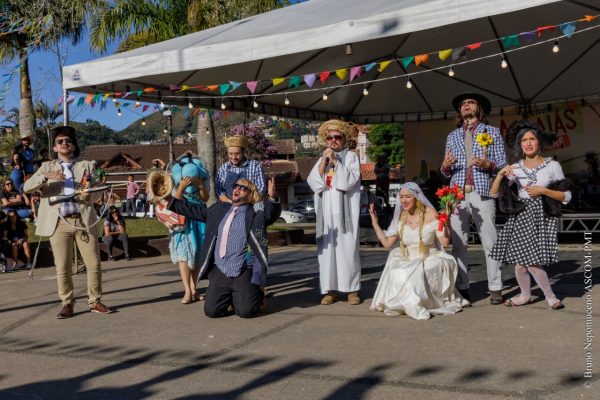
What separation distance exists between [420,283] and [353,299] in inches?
37.1

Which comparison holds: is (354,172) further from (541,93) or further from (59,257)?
(541,93)

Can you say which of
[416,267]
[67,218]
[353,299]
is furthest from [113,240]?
[416,267]

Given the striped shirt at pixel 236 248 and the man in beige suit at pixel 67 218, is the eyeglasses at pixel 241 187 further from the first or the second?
the man in beige suit at pixel 67 218

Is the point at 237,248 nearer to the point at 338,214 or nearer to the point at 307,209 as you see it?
the point at 338,214

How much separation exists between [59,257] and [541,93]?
10.9m

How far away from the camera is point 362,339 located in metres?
5.14

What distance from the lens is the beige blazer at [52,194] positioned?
255 inches

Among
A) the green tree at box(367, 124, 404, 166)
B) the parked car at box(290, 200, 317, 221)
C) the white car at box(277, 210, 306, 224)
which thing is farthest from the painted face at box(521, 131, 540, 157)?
the green tree at box(367, 124, 404, 166)

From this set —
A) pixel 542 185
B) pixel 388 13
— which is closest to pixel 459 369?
pixel 542 185

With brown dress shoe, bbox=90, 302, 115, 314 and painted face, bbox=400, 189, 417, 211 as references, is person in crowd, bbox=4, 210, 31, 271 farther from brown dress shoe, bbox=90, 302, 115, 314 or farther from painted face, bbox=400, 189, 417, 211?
painted face, bbox=400, 189, 417, 211

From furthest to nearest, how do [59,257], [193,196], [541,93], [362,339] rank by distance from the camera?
[541,93], [193,196], [59,257], [362,339]

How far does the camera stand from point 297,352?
4852mm

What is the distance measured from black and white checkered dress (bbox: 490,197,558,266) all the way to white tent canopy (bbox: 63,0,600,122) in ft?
5.24

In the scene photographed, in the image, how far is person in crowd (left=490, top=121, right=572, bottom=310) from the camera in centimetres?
584
